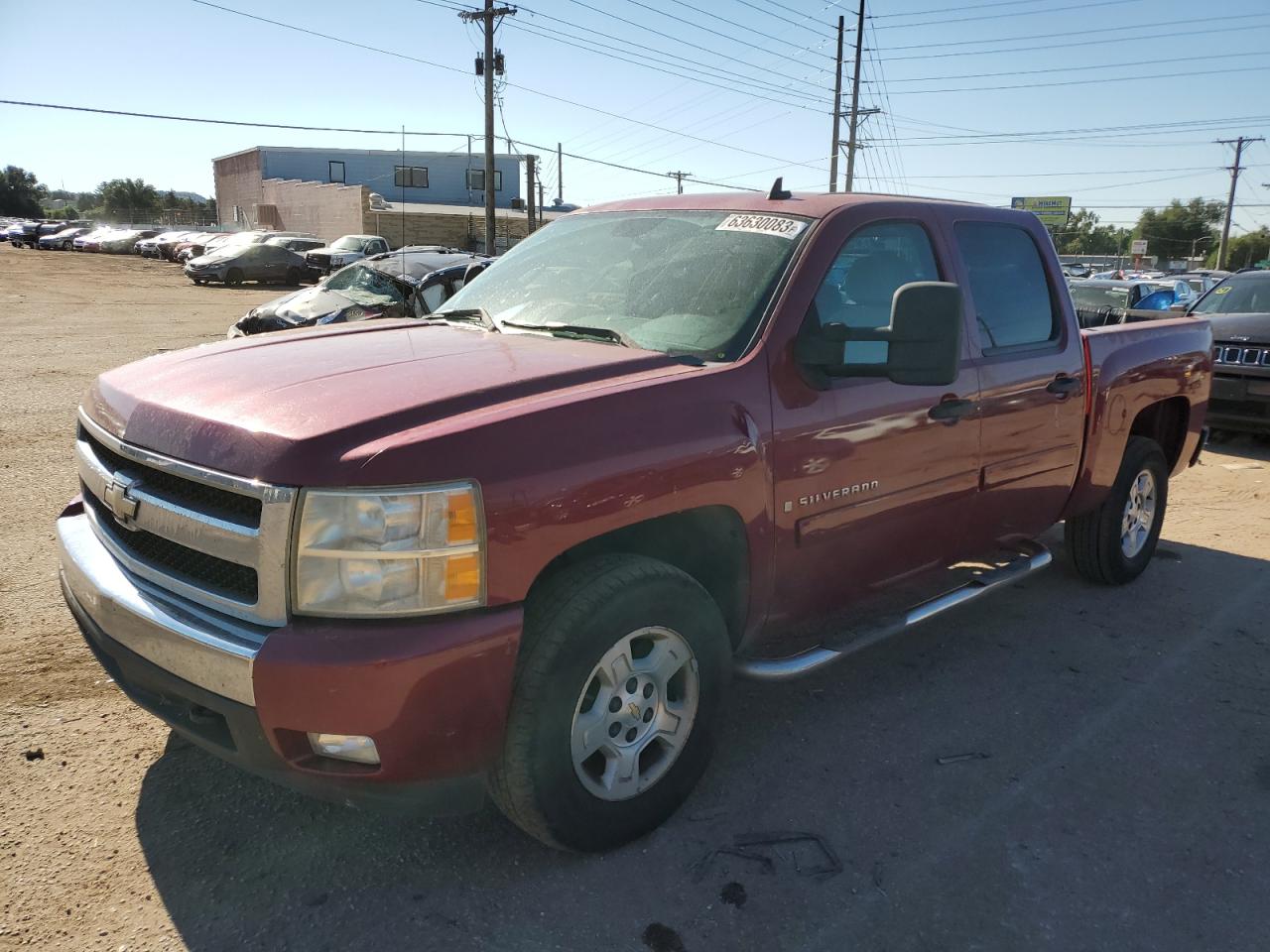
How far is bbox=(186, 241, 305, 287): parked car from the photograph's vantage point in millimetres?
30516

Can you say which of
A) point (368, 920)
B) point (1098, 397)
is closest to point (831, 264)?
point (1098, 397)

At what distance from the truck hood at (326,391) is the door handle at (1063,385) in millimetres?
2109

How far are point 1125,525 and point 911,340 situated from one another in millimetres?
2945

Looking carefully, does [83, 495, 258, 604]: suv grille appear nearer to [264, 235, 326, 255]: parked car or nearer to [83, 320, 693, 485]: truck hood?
[83, 320, 693, 485]: truck hood

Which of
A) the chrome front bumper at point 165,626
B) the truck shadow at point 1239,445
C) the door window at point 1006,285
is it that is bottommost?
the truck shadow at point 1239,445

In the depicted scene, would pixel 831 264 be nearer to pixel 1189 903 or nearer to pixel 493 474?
pixel 493 474

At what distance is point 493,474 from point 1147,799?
2.49 meters

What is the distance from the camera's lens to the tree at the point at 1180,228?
328ft

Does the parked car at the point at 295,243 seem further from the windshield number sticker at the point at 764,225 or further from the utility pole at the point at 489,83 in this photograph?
the windshield number sticker at the point at 764,225

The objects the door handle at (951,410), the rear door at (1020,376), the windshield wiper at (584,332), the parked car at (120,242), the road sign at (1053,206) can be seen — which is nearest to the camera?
the windshield wiper at (584,332)

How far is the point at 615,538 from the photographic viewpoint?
2.82 m

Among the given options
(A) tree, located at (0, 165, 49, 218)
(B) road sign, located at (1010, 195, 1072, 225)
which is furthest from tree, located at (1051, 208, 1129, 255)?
(A) tree, located at (0, 165, 49, 218)

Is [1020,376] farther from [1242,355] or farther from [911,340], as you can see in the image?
[1242,355]

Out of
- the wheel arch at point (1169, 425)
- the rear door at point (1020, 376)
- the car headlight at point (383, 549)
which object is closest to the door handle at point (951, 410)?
the rear door at point (1020, 376)
